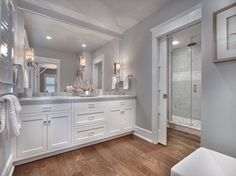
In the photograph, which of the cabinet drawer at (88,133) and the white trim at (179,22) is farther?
the cabinet drawer at (88,133)

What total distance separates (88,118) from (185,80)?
9.15ft

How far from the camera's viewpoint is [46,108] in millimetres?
1809

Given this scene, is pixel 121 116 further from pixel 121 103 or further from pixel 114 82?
pixel 114 82

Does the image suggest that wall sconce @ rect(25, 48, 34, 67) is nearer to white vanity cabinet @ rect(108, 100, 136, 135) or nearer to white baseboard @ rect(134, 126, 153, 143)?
white vanity cabinet @ rect(108, 100, 136, 135)

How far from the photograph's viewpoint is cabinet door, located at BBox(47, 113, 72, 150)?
6.05ft

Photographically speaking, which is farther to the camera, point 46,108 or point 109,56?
point 109,56

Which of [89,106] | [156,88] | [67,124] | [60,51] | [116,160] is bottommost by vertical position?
Answer: [116,160]

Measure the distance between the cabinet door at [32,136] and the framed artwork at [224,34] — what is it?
2422mm

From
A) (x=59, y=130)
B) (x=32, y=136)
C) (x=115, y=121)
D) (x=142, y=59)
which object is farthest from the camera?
(x=142, y=59)

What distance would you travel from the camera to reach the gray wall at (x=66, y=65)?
89.7 inches

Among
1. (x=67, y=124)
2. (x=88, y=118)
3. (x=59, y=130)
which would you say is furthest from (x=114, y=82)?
(x=59, y=130)

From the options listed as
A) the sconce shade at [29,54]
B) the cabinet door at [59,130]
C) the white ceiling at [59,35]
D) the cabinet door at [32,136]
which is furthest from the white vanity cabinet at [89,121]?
the white ceiling at [59,35]

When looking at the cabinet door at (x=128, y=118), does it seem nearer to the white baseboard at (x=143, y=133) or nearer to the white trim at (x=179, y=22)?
the white baseboard at (x=143, y=133)

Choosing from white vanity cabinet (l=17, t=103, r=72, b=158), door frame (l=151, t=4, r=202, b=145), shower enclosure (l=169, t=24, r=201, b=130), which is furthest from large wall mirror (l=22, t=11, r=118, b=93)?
shower enclosure (l=169, t=24, r=201, b=130)
